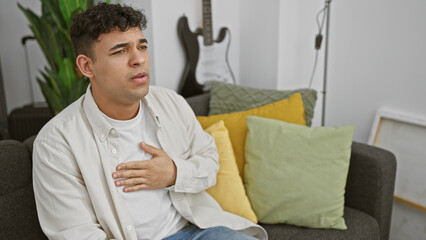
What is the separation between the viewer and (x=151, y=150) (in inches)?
53.4

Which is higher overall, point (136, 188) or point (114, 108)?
point (114, 108)

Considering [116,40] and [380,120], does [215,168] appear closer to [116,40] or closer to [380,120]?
[116,40]

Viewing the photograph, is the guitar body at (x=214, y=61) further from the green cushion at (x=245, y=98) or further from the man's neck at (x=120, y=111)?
the man's neck at (x=120, y=111)

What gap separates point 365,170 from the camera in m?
1.67

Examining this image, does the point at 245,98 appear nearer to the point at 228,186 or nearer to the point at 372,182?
the point at 228,186

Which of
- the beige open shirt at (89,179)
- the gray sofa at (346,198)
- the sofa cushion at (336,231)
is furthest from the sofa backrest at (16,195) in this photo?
the sofa cushion at (336,231)

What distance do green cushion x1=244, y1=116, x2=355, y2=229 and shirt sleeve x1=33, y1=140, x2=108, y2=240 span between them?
0.69 metres

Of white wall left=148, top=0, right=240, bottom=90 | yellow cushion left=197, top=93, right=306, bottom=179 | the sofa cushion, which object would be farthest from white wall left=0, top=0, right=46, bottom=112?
the sofa cushion

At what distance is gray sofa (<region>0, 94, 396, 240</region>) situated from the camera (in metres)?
1.30

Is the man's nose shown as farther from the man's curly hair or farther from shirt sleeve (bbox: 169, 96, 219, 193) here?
shirt sleeve (bbox: 169, 96, 219, 193)

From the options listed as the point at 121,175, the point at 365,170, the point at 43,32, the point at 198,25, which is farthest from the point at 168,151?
the point at 43,32

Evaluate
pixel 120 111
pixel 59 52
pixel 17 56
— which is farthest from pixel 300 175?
pixel 17 56

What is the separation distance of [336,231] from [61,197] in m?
1.03

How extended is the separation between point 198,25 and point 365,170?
4.11ft
